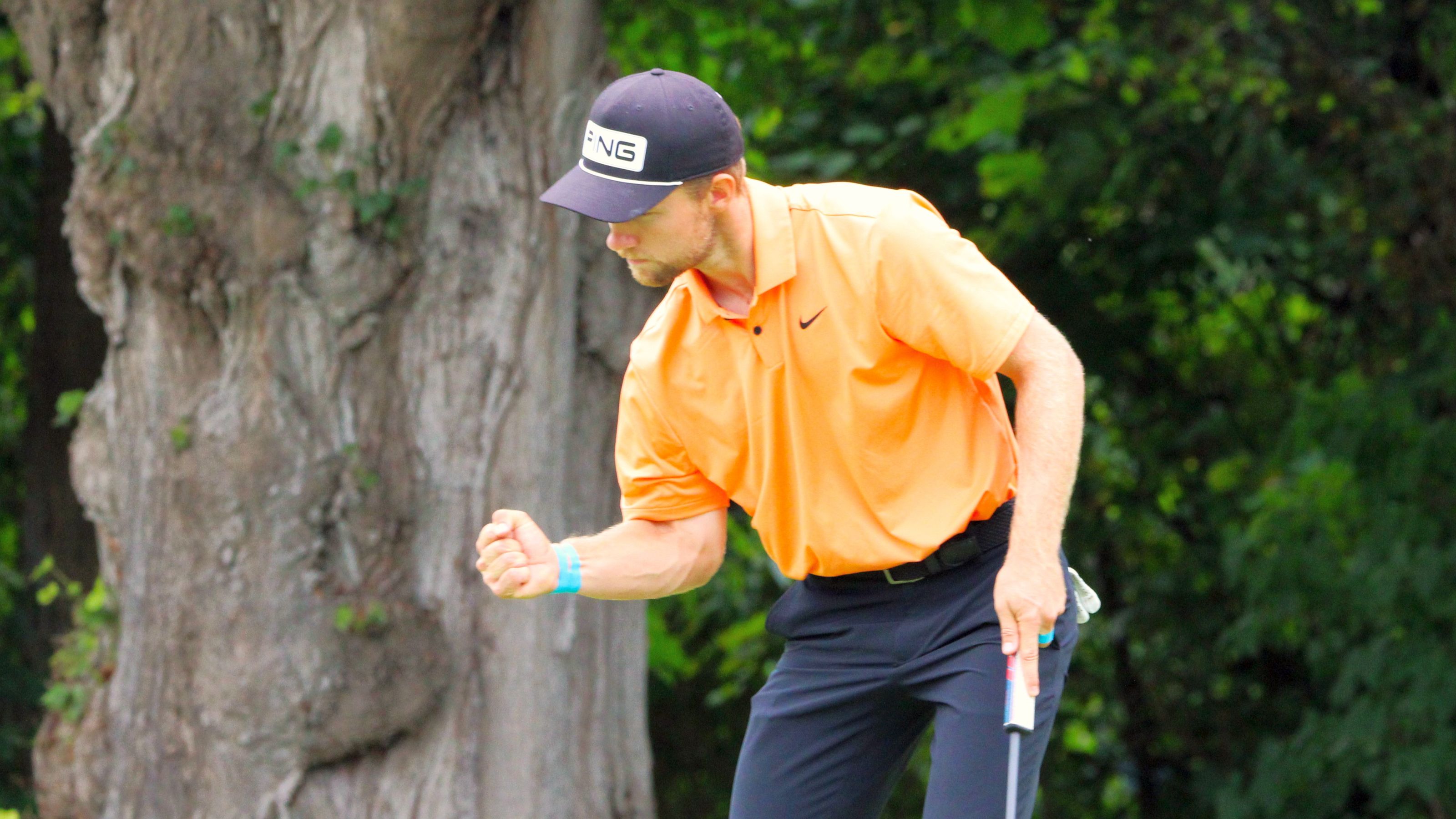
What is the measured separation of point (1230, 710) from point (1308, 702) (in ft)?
1.43

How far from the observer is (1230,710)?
891cm

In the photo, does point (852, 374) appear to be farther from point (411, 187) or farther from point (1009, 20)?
point (1009, 20)

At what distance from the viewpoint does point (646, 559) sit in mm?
3113

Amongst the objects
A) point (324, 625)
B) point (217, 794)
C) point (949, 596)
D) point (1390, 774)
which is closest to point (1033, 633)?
point (949, 596)

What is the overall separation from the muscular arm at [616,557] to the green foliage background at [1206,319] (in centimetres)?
398

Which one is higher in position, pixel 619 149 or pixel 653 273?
pixel 619 149

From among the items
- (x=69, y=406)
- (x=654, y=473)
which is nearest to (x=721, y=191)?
(x=654, y=473)

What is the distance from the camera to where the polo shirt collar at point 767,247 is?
9.31ft

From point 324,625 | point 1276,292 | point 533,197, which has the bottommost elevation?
point 324,625

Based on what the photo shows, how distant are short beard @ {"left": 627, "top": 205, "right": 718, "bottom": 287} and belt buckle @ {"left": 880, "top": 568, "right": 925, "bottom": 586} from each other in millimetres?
660

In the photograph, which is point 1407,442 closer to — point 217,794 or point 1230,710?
point 1230,710

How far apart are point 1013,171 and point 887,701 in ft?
15.8

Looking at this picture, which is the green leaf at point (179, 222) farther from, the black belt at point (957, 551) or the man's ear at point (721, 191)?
the black belt at point (957, 551)

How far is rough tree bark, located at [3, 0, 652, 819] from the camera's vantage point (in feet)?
16.0
